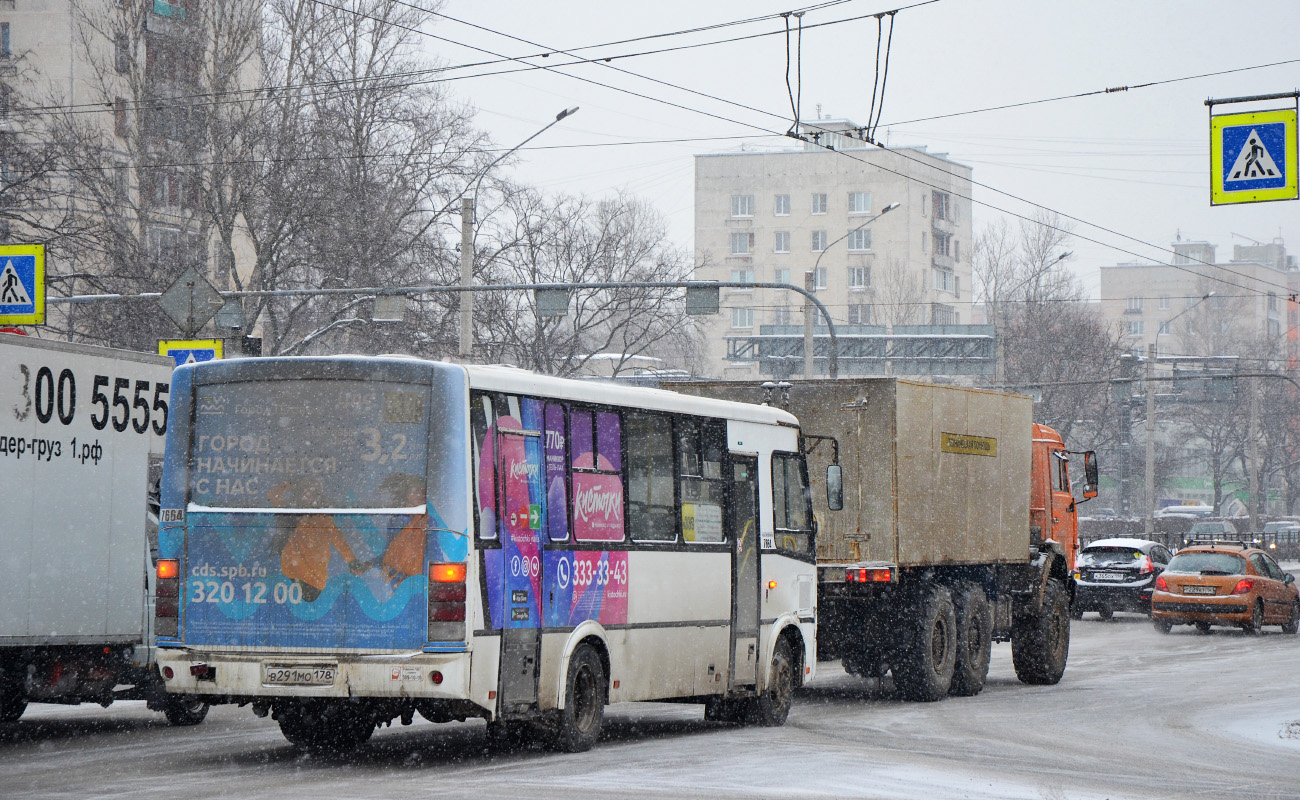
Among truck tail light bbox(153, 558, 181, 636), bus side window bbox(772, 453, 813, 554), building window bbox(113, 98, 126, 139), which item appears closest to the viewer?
truck tail light bbox(153, 558, 181, 636)

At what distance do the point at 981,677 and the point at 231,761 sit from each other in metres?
9.61

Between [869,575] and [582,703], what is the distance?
503cm

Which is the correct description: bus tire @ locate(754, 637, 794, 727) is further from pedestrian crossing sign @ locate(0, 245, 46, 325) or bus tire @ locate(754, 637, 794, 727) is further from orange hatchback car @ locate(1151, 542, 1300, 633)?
orange hatchback car @ locate(1151, 542, 1300, 633)

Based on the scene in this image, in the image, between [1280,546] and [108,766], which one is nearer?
[108,766]

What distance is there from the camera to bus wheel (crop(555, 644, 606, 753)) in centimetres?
1225

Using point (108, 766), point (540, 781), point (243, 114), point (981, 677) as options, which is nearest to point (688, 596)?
point (540, 781)

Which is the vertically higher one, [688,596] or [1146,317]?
[1146,317]

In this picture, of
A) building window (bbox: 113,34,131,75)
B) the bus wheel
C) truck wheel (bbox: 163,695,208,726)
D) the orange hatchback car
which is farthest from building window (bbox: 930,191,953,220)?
the bus wheel

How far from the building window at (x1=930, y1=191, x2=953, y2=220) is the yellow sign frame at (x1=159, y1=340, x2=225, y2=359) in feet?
330

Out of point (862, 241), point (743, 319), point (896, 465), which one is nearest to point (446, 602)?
point (896, 465)

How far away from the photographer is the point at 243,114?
41969mm

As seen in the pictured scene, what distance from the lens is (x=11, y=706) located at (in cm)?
→ 1385

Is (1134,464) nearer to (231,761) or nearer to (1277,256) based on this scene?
(231,761)

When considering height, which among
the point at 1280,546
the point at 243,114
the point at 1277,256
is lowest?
the point at 1280,546
